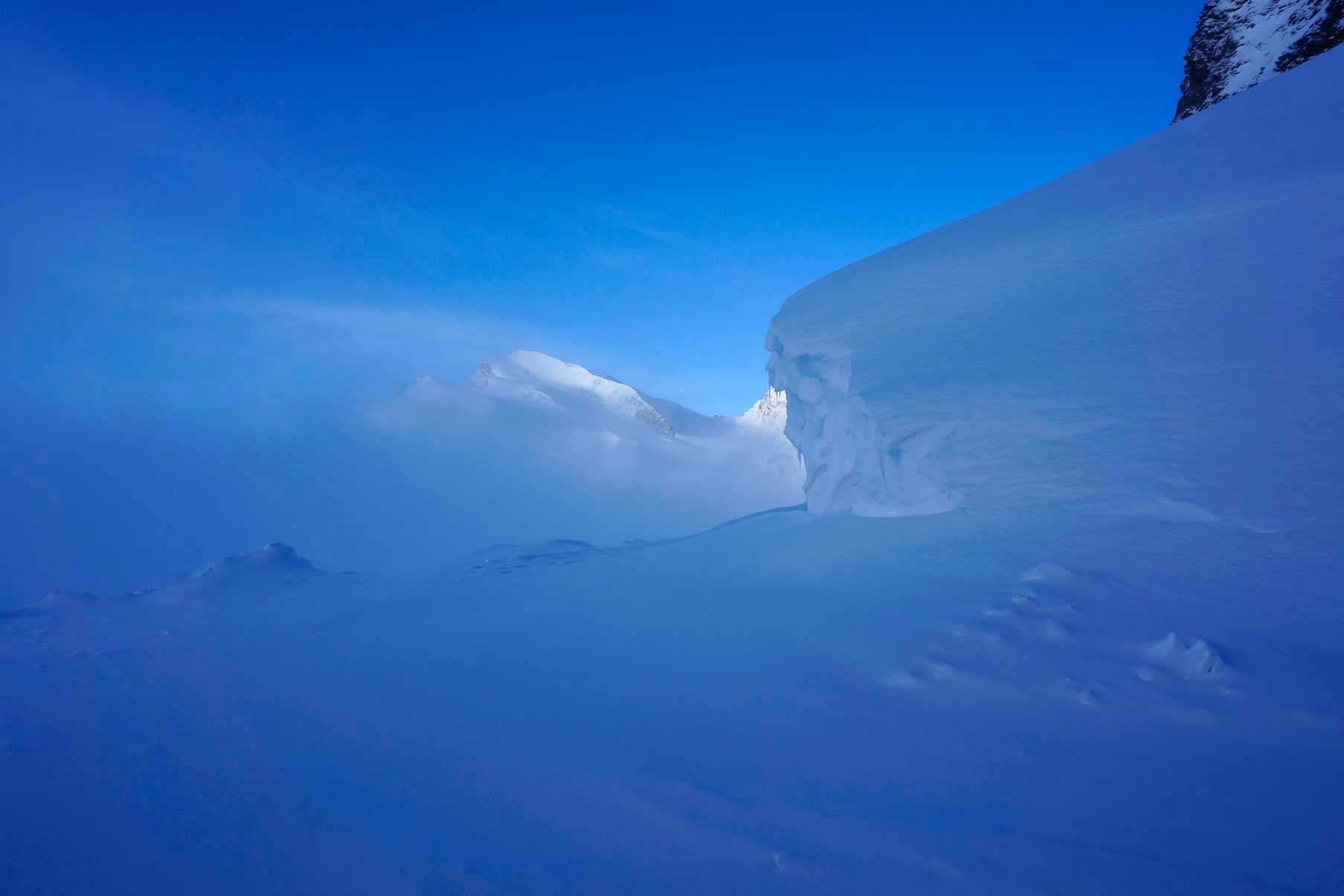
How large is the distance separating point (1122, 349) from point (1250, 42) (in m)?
26.7

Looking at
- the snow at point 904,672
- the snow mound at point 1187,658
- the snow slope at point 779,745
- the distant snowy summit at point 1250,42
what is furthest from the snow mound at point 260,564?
the distant snowy summit at point 1250,42

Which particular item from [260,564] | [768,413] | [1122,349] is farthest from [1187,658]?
[768,413]

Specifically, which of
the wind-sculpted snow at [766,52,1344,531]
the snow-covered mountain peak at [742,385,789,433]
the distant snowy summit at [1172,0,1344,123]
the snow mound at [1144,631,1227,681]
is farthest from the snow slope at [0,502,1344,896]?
the snow-covered mountain peak at [742,385,789,433]

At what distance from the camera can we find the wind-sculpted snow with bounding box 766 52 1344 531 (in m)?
5.03

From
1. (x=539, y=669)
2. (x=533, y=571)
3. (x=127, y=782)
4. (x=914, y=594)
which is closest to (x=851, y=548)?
(x=914, y=594)

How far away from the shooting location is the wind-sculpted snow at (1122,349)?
5.03 m

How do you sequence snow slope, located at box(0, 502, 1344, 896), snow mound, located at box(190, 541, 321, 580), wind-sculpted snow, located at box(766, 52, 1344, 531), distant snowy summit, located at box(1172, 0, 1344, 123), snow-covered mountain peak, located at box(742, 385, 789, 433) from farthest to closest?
snow-covered mountain peak, located at box(742, 385, 789, 433) → distant snowy summit, located at box(1172, 0, 1344, 123) → snow mound, located at box(190, 541, 321, 580) → wind-sculpted snow, located at box(766, 52, 1344, 531) → snow slope, located at box(0, 502, 1344, 896)

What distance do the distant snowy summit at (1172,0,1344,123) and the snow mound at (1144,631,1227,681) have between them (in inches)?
973

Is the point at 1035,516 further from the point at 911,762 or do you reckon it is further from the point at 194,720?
the point at 194,720

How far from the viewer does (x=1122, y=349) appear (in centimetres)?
625

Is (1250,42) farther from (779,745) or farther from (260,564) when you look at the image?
(260,564)

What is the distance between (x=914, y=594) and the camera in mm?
5039

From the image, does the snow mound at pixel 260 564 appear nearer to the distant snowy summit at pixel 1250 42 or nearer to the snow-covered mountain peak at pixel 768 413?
the distant snowy summit at pixel 1250 42

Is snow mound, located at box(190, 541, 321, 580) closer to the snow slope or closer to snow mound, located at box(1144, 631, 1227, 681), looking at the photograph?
the snow slope
